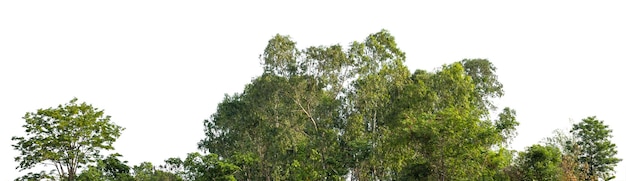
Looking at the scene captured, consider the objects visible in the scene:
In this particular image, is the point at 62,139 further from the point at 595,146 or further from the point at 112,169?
the point at 595,146

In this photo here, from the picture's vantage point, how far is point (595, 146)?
5738cm

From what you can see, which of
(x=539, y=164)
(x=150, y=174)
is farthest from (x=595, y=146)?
(x=150, y=174)

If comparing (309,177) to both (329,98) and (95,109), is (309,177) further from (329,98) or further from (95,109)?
(95,109)

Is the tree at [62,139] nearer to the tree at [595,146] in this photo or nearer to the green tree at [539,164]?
the green tree at [539,164]

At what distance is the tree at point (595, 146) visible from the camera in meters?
56.5

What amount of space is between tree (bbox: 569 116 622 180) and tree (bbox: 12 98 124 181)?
41.6 meters

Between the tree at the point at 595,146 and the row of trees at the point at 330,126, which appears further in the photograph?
the tree at the point at 595,146

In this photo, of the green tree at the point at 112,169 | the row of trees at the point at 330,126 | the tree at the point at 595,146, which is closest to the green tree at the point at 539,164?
the row of trees at the point at 330,126

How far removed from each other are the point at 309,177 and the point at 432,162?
35.9 feet

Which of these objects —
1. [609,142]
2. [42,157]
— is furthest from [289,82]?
[609,142]

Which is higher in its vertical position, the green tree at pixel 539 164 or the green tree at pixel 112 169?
the green tree at pixel 112 169

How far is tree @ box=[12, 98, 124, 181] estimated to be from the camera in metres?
39.5

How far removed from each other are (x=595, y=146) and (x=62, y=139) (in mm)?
45831

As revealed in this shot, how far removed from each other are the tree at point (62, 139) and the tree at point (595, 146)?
41606mm
